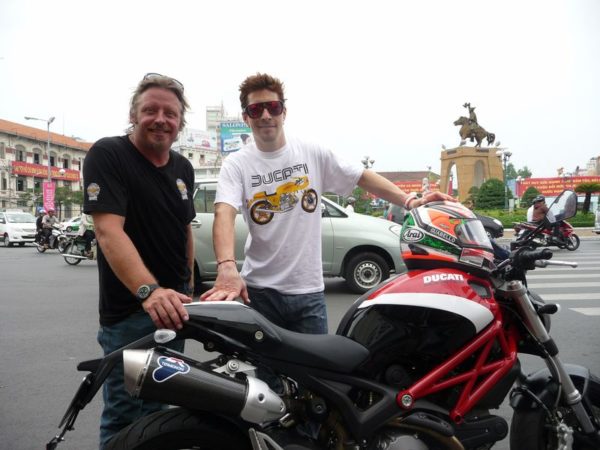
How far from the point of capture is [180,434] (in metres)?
1.56

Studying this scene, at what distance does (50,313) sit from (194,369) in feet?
20.2

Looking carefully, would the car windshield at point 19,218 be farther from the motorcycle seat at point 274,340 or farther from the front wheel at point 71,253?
the motorcycle seat at point 274,340

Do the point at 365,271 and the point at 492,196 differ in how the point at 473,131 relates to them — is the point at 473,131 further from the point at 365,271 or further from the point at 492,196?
the point at 365,271

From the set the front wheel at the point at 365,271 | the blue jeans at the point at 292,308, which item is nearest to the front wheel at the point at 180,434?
the blue jeans at the point at 292,308

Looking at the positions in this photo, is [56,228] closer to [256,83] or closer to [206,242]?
[206,242]

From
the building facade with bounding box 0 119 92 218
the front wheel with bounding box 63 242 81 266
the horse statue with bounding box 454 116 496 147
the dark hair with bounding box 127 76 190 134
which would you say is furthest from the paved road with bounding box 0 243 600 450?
the building facade with bounding box 0 119 92 218

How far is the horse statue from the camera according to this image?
41781 mm

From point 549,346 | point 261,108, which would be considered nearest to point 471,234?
point 549,346

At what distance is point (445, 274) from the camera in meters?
1.93

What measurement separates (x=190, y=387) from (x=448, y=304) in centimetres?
94

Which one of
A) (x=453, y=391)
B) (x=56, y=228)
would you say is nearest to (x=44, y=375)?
(x=453, y=391)

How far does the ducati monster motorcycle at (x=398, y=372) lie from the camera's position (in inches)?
61.8

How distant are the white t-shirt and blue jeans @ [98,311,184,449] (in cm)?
61

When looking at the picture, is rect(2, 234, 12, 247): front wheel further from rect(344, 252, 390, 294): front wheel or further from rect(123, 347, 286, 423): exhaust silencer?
rect(123, 347, 286, 423): exhaust silencer
